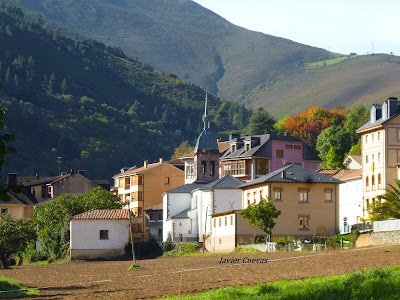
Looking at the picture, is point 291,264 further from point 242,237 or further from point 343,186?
point 343,186

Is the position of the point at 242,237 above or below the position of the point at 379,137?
below

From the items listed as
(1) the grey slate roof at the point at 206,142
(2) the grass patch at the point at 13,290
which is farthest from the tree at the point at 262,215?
(1) the grey slate roof at the point at 206,142

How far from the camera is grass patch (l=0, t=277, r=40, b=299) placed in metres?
43.4

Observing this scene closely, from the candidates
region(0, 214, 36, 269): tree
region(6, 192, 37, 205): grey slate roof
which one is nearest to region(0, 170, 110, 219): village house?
region(6, 192, 37, 205): grey slate roof

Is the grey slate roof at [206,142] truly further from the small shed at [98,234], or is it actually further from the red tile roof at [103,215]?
the small shed at [98,234]

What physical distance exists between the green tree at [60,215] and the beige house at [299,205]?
2058cm

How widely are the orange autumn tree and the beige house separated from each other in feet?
311

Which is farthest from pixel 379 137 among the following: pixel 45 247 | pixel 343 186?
pixel 45 247

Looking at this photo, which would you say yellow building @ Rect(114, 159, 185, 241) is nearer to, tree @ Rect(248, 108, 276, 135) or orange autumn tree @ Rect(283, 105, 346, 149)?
tree @ Rect(248, 108, 276, 135)

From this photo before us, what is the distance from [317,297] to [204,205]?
228ft

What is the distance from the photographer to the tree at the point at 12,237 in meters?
90.7

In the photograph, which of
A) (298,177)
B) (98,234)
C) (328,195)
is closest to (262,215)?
(298,177)

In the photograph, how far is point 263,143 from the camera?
5148 inches

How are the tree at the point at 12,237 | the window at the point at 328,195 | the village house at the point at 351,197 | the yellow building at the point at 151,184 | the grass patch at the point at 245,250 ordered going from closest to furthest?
the grass patch at the point at 245,250, the window at the point at 328,195, the tree at the point at 12,237, the village house at the point at 351,197, the yellow building at the point at 151,184
